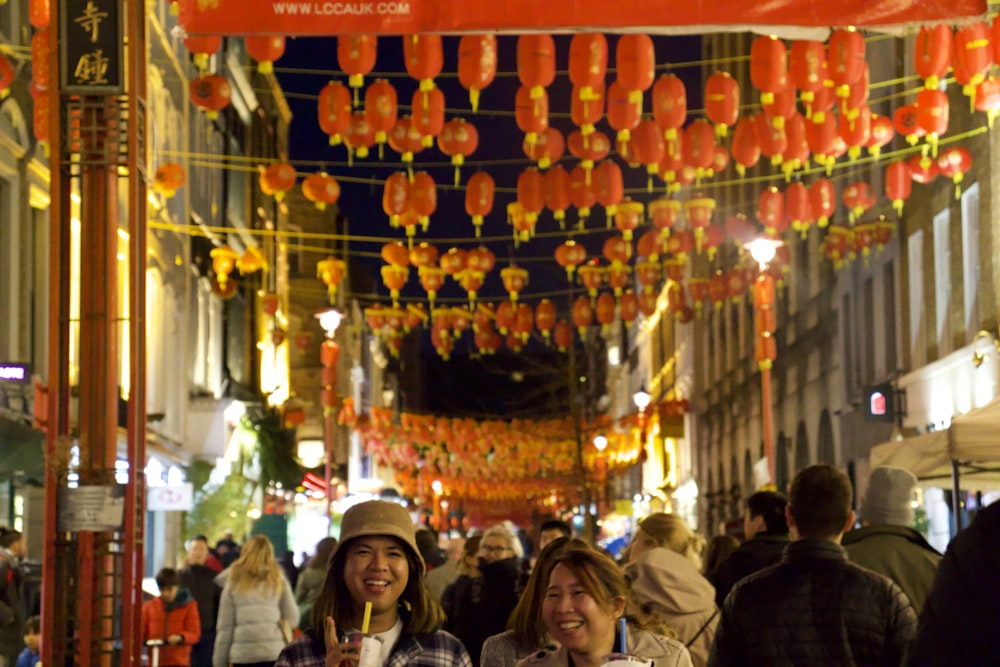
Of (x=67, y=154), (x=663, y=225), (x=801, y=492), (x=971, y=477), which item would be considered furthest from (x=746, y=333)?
(x=801, y=492)

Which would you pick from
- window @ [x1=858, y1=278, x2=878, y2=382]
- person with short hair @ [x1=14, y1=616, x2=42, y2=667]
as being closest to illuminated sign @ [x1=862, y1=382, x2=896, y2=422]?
window @ [x1=858, y1=278, x2=878, y2=382]

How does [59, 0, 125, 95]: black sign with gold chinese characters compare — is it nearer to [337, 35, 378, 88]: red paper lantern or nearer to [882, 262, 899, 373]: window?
[337, 35, 378, 88]: red paper lantern

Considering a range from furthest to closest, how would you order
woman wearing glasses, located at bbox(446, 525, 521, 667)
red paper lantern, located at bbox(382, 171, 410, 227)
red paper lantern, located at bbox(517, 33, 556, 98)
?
red paper lantern, located at bbox(382, 171, 410, 227), red paper lantern, located at bbox(517, 33, 556, 98), woman wearing glasses, located at bbox(446, 525, 521, 667)

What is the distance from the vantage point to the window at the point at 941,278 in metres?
25.2

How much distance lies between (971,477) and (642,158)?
6.78m

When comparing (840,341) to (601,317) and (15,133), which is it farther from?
(15,133)

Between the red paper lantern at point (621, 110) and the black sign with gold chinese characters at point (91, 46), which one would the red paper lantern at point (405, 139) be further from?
the black sign with gold chinese characters at point (91, 46)

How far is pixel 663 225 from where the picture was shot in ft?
83.6

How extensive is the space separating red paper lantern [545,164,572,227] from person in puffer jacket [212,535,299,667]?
1015cm

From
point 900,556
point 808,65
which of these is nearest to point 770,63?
point 808,65

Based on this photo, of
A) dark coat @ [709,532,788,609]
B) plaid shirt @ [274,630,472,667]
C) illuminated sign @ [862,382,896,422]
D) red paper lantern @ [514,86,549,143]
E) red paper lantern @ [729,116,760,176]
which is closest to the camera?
plaid shirt @ [274,630,472,667]

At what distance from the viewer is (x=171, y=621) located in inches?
589

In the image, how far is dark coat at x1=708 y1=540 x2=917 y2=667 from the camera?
5.61 metres

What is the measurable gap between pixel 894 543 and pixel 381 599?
10.3ft
